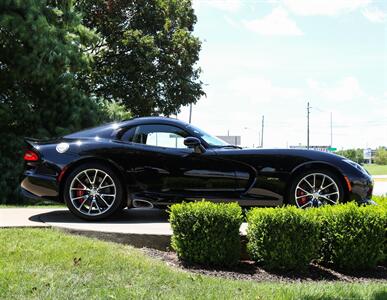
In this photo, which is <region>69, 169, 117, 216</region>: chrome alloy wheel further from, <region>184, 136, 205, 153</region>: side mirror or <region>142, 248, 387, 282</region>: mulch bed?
<region>142, 248, 387, 282</region>: mulch bed

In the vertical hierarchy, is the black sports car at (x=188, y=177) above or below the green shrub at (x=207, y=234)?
above

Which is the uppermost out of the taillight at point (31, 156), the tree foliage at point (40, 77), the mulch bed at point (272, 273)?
the tree foliage at point (40, 77)

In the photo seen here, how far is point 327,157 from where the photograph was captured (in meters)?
6.07

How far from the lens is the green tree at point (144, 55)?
25.0 meters

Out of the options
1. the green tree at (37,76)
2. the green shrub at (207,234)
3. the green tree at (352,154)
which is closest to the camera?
the green shrub at (207,234)

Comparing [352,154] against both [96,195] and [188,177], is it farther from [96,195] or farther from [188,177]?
[96,195]

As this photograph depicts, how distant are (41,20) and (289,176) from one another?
7494 millimetres

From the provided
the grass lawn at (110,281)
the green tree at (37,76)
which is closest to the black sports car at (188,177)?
the grass lawn at (110,281)

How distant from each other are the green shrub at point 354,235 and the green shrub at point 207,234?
3.09ft

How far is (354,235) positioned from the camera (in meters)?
4.88

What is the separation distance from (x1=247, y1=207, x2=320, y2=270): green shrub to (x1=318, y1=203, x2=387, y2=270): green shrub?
0.79 ft

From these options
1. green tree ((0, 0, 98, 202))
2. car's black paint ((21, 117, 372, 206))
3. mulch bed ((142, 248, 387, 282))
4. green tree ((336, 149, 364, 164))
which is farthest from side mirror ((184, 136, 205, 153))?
green tree ((336, 149, 364, 164))

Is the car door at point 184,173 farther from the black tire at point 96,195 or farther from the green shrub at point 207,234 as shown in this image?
the green shrub at point 207,234

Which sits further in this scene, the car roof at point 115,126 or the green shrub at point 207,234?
the car roof at point 115,126
